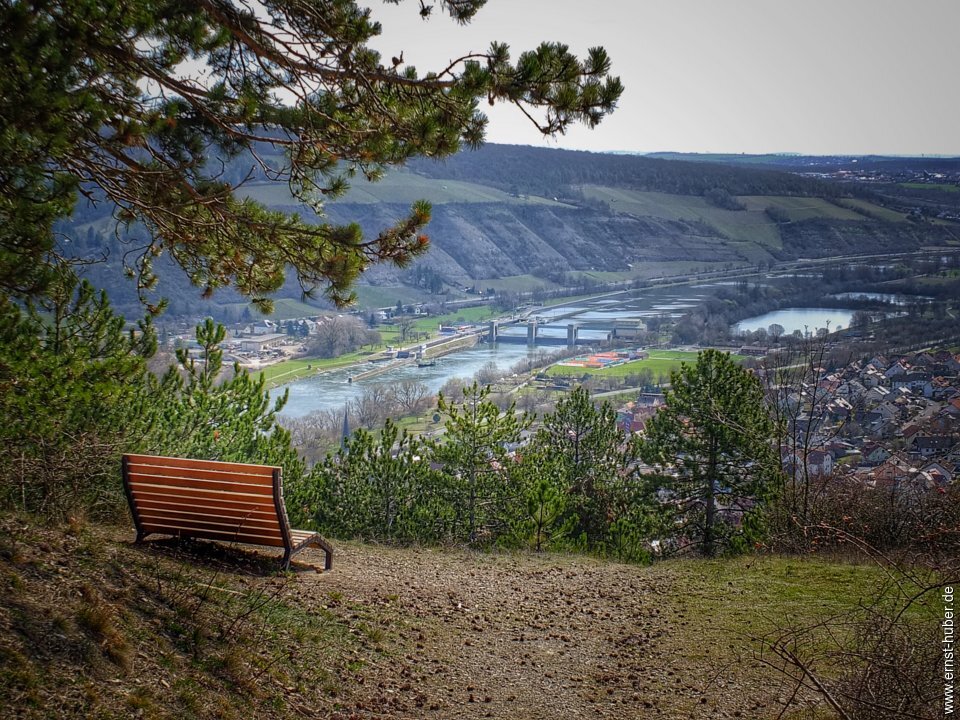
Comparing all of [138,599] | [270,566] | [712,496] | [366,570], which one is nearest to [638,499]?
[712,496]

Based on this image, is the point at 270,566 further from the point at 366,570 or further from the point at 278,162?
the point at 278,162

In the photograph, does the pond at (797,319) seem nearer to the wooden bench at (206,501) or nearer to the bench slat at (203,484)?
the wooden bench at (206,501)

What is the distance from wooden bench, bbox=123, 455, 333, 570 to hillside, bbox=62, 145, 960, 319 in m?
39.9

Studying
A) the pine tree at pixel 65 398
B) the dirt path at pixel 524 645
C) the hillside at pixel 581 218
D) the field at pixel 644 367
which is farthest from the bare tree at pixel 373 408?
the dirt path at pixel 524 645

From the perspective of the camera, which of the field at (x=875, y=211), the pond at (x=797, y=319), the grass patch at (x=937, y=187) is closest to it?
the grass patch at (x=937, y=187)

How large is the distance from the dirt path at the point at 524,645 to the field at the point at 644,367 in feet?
83.6

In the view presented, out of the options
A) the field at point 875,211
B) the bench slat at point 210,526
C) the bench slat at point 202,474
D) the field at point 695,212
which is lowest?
the bench slat at point 210,526

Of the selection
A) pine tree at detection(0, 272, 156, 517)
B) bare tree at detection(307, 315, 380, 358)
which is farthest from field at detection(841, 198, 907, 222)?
pine tree at detection(0, 272, 156, 517)

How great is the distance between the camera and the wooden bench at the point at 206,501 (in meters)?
5.72

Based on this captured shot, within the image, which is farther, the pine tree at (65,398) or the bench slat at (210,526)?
the bench slat at (210,526)

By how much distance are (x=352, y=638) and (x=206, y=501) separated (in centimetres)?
150

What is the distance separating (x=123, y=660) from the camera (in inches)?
156

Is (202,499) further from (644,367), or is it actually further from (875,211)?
(875,211)

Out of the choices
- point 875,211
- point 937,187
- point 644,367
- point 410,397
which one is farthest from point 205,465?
point 875,211
